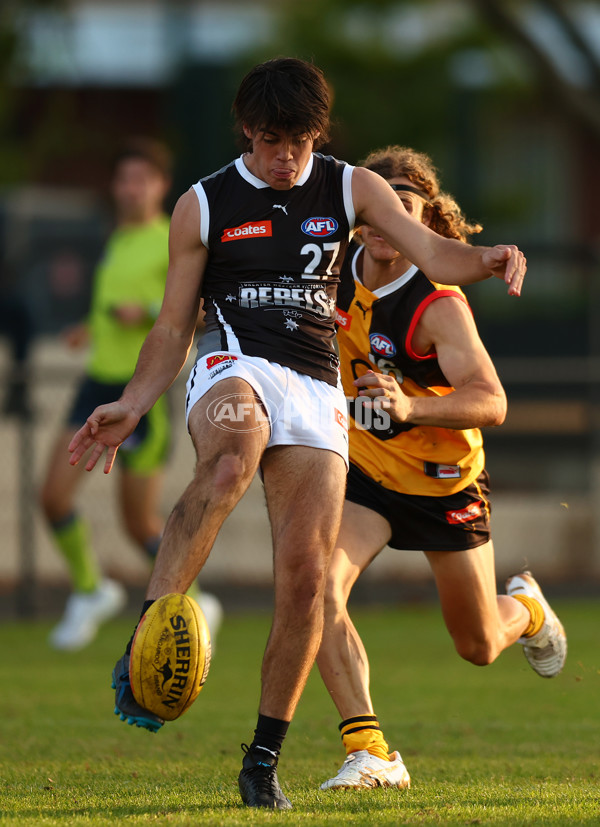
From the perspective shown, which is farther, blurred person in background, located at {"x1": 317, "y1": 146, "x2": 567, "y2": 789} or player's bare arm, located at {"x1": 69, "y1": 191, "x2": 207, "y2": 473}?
blurred person in background, located at {"x1": 317, "y1": 146, "x2": 567, "y2": 789}

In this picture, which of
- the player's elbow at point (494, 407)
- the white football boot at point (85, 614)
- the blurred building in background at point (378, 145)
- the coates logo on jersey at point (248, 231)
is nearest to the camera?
the coates logo on jersey at point (248, 231)

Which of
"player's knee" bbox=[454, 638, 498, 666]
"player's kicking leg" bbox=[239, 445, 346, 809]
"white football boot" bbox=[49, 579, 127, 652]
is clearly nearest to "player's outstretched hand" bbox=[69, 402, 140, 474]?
"player's kicking leg" bbox=[239, 445, 346, 809]

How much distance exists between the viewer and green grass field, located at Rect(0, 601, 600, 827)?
4125 millimetres

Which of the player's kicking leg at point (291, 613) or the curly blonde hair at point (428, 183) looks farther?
the curly blonde hair at point (428, 183)

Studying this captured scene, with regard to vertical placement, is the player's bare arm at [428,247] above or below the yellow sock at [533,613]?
above

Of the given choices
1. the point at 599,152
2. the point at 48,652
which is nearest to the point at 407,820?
the point at 48,652

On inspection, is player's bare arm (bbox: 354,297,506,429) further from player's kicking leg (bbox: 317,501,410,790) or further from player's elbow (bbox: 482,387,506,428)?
player's kicking leg (bbox: 317,501,410,790)

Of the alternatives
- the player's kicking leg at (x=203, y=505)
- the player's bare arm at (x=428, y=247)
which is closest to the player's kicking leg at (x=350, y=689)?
the player's kicking leg at (x=203, y=505)

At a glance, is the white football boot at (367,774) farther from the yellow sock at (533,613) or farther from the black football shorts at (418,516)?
the yellow sock at (533,613)

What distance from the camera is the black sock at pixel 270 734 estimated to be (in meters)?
4.20

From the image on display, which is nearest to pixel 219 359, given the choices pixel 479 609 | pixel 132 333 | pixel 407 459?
pixel 407 459

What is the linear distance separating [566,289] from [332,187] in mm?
11587

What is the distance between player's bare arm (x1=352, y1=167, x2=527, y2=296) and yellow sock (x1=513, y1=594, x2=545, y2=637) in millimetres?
2080

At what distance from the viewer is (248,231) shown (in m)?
4.35
